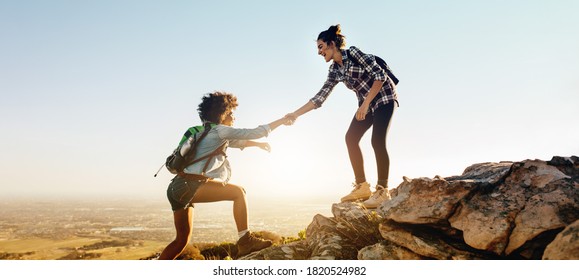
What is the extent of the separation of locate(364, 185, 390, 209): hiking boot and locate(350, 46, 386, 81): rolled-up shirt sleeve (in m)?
1.99

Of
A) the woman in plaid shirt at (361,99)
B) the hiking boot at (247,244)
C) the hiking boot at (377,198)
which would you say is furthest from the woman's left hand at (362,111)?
the hiking boot at (247,244)

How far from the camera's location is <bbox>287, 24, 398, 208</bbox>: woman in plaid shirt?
626cm

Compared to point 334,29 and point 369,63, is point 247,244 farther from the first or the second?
point 334,29

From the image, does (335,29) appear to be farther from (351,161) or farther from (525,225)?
(525,225)

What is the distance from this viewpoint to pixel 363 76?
663 cm

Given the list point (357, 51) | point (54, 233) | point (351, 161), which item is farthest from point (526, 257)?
point (54, 233)

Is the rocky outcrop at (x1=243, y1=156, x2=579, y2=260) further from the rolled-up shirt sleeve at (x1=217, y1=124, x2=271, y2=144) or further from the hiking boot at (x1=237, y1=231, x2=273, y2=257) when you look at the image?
the rolled-up shirt sleeve at (x1=217, y1=124, x2=271, y2=144)

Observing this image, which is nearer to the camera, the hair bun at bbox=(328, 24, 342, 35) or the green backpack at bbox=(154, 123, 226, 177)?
the green backpack at bbox=(154, 123, 226, 177)

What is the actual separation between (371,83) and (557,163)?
10.3 ft

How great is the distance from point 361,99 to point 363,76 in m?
0.44

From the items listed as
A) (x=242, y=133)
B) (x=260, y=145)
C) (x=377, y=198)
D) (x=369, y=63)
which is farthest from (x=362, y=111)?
(x=242, y=133)

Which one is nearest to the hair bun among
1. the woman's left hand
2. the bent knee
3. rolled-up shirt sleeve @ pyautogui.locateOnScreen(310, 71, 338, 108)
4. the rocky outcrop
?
rolled-up shirt sleeve @ pyautogui.locateOnScreen(310, 71, 338, 108)

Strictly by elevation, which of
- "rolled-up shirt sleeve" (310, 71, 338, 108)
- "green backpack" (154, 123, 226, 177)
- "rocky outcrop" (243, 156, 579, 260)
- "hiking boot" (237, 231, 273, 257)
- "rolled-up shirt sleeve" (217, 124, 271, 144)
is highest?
"rolled-up shirt sleeve" (310, 71, 338, 108)

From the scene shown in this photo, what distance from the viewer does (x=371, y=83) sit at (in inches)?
260
